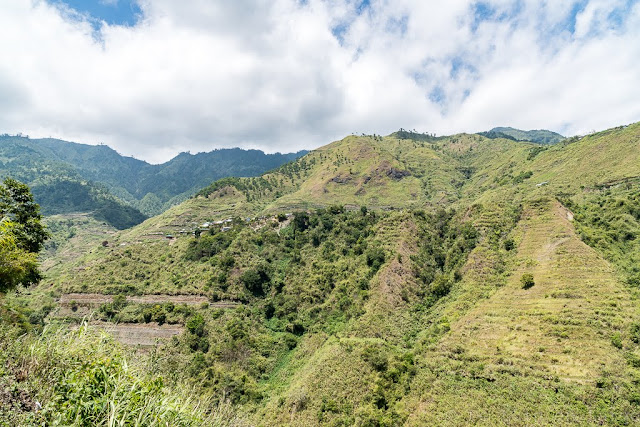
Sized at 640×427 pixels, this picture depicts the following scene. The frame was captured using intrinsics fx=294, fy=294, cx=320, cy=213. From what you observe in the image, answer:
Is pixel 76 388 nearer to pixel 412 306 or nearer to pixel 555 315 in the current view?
pixel 555 315

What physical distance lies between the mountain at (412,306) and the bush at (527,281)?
10.9 inches

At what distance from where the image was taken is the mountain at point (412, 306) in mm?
27453

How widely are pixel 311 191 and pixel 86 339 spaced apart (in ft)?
427

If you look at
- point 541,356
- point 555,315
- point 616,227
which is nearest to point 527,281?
point 555,315

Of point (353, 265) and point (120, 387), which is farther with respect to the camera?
Result: point (353, 265)

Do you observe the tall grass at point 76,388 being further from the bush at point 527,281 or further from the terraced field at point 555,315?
the bush at point 527,281

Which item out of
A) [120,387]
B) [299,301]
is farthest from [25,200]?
[299,301]

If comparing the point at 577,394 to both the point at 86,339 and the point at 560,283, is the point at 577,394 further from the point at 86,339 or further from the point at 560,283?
the point at 86,339

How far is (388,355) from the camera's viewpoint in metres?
35.8

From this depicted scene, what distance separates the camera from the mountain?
1081 inches

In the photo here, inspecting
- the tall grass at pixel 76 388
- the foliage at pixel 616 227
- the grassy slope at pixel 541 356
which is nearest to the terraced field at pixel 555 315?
the grassy slope at pixel 541 356

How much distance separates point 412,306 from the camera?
48438 mm

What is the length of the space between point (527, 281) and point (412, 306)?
54.9ft

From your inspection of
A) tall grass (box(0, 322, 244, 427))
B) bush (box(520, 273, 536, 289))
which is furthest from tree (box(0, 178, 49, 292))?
bush (box(520, 273, 536, 289))
